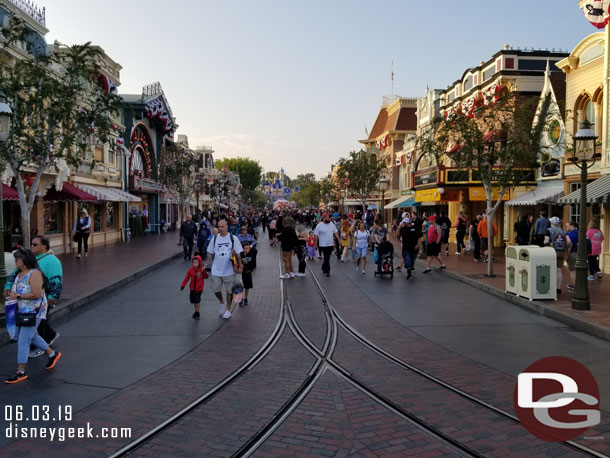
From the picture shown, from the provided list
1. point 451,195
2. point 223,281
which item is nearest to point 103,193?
point 451,195

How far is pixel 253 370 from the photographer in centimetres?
611

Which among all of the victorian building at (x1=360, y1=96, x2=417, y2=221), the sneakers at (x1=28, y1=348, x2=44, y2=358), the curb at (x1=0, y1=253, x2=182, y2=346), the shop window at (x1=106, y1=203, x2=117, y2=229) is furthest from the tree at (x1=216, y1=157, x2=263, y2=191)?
the sneakers at (x1=28, y1=348, x2=44, y2=358)

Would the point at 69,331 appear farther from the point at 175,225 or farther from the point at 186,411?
the point at 175,225

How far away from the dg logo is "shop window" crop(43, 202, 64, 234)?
20157 mm

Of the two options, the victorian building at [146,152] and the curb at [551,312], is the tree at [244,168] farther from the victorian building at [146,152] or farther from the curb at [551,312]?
the curb at [551,312]

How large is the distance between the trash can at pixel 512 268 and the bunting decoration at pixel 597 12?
9.53 metres

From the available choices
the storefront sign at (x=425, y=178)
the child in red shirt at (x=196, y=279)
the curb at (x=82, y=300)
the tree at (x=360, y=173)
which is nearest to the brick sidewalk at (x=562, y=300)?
the child in red shirt at (x=196, y=279)

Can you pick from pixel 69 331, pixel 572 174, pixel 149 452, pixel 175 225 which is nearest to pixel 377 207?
pixel 175 225

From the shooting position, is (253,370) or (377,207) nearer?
(253,370)

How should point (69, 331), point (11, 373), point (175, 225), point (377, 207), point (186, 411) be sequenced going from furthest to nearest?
point (377, 207) → point (175, 225) → point (69, 331) → point (11, 373) → point (186, 411)

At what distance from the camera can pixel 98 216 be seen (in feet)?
90.5

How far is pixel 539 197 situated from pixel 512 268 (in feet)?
35.6

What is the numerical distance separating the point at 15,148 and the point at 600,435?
1039cm

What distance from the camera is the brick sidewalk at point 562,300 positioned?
8.33 metres
